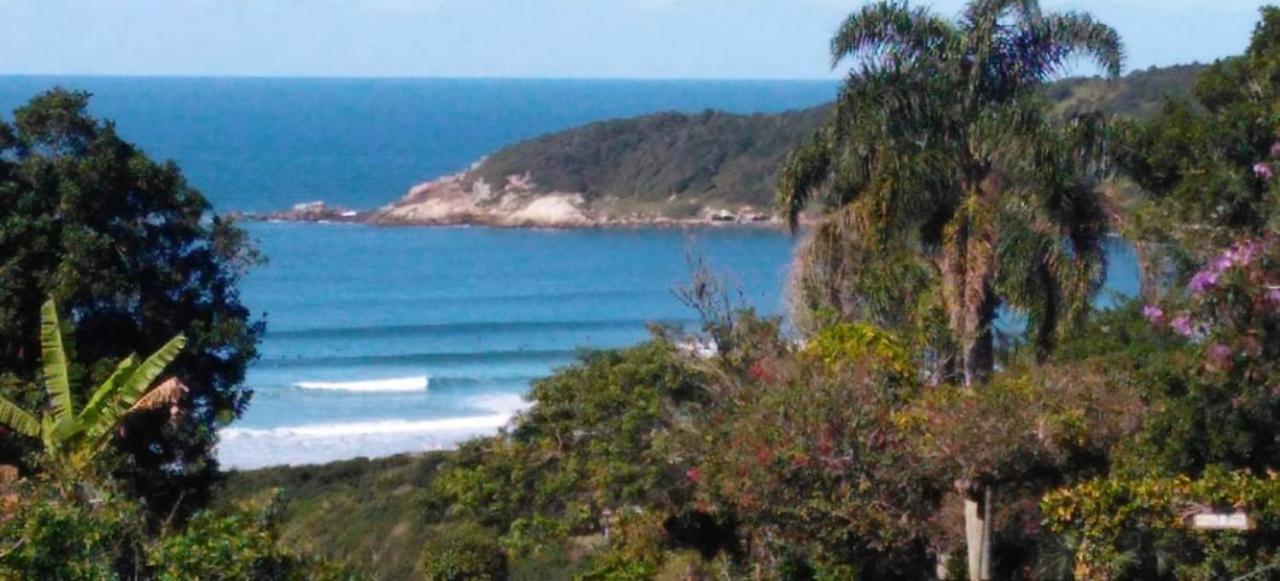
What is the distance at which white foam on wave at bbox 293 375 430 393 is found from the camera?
46.8 meters

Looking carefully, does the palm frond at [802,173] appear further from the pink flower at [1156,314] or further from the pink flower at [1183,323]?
the pink flower at [1183,323]

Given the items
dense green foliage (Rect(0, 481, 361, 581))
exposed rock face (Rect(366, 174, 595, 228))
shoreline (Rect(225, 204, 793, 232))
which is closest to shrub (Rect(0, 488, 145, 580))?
dense green foliage (Rect(0, 481, 361, 581))

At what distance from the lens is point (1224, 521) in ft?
40.1

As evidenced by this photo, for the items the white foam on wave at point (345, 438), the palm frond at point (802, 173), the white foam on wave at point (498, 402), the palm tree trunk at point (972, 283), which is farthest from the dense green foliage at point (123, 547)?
the white foam on wave at point (498, 402)

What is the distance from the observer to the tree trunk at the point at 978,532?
540 inches

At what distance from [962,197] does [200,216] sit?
772 cm

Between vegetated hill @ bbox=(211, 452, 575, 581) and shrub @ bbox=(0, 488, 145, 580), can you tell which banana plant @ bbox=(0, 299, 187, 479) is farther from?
shrub @ bbox=(0, 488, 145, 580)

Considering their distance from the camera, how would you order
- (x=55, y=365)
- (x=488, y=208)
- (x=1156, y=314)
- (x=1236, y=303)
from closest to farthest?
(x=1236, y=303), (x=1156, y=314), (x=55, y=365), (x=488, y=208)

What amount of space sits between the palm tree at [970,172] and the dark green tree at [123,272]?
6.14 m

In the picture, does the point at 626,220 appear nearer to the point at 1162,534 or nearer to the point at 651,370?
the point at 651,370

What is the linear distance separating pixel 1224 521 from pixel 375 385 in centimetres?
3705

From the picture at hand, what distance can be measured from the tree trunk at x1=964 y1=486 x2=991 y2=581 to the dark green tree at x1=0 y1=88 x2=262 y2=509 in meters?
7.43

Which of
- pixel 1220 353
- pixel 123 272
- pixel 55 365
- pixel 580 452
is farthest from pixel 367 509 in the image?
pixel 1220 353

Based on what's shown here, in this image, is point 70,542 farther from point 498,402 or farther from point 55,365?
point 498,402
